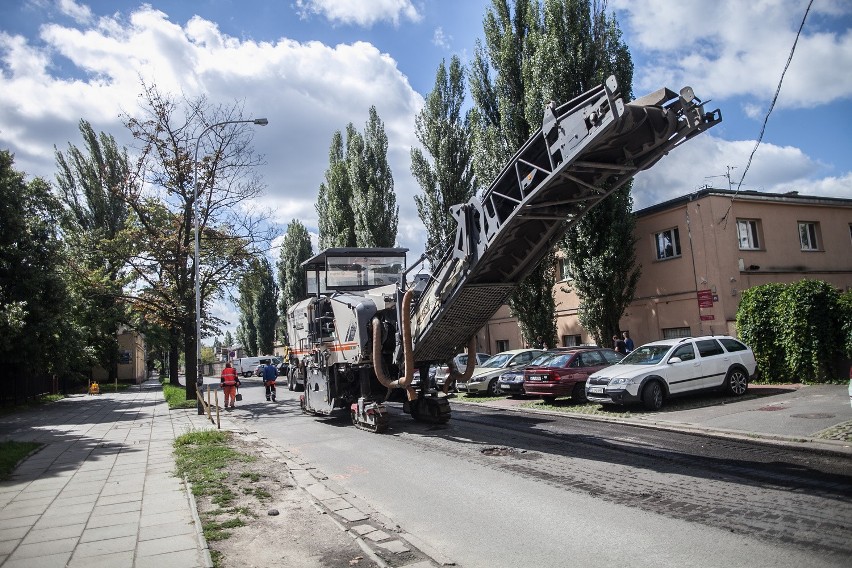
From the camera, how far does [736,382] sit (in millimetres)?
14195

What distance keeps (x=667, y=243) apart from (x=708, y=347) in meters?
8.31

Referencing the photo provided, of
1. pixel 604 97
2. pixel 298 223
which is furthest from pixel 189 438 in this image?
pixel 298 223

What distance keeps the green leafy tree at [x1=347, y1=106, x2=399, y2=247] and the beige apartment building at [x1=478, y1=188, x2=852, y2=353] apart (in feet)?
52.7

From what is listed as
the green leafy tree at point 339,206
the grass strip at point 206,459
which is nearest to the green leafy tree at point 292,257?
the green leafy tree at point 339,206

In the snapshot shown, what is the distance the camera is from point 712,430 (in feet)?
35.0

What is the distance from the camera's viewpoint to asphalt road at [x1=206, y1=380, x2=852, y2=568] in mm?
4816

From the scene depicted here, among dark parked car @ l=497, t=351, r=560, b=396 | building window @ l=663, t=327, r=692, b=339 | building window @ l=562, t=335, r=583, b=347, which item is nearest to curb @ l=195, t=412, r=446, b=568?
dark parked car @ l=497, t=351, r=560, b=396

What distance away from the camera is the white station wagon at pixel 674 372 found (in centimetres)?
1314

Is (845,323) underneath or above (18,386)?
above

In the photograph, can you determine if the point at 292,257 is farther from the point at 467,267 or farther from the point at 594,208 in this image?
the point at 467,267

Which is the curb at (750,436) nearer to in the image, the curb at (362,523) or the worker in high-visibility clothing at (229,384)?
the curb at (362,523)

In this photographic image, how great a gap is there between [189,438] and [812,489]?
1115cm

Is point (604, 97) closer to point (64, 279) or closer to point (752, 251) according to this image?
point (752, 251)

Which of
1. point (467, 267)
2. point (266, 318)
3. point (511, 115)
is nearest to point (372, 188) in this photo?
point (511, 115)
